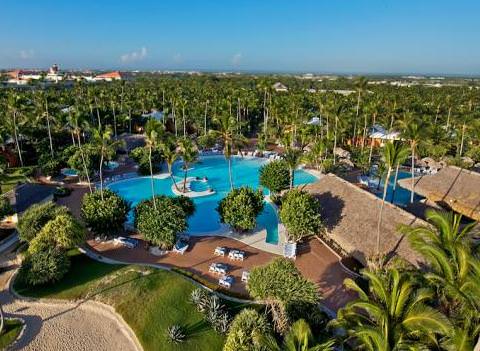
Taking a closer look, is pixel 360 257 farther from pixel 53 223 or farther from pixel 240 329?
pixel 53 223

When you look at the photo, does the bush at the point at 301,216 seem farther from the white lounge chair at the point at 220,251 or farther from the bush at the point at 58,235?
the bush at the point at 58,235

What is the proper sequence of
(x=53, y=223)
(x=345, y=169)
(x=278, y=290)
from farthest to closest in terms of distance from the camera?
(x=345, y=169) → (x=53, y=223) → (x=278, y=290)

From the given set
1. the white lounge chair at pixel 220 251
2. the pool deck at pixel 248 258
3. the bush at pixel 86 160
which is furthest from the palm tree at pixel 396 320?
the bush at pixel 86 160

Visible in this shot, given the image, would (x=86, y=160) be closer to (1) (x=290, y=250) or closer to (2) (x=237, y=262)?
(2) (x=237, y=262)

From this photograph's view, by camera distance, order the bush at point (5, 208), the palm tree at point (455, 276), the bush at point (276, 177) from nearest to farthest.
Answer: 1. the palm tree at point (455, 276)
2. the bush at point (5, 208)
3. the bush at point (276, 177)

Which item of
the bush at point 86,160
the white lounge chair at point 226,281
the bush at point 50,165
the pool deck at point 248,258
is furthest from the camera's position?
the bush at point 50,165

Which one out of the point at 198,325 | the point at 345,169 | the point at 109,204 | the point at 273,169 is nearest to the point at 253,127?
the point at 345,169

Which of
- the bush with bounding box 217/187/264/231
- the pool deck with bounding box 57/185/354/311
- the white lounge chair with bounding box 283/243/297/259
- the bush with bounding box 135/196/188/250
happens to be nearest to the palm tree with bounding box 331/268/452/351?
the pool deck with bounding box 57/185/354/311
